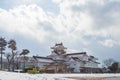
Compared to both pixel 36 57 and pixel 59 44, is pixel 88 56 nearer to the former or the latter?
pixel 59 44

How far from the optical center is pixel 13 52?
315 feet

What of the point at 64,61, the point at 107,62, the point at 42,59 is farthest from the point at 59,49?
the point at 107,62

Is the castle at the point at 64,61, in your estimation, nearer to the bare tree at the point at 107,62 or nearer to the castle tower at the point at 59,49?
the castle tower at the point at 59,49

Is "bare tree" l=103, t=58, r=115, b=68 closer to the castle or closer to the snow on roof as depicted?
the castle

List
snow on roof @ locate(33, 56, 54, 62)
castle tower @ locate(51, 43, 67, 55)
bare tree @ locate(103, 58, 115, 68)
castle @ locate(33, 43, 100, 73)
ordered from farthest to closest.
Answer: bare tree @ locate(103, 58, 115, 68), castle tower @ locate(51, 43, 67, 55), snow on roof @ locate(33, 56, 54, 62), castle @ locate(33, 43, 100, 73)

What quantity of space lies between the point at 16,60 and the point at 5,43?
23.9m

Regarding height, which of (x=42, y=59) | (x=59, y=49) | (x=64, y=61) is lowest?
(x=64, y=61)

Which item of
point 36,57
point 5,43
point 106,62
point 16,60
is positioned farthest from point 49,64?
point 106,62

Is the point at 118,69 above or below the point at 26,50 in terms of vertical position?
below

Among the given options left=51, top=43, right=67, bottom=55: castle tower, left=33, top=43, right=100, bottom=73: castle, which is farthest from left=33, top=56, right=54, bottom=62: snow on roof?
left=51, top=43, right=67, bottom=55: castle tower

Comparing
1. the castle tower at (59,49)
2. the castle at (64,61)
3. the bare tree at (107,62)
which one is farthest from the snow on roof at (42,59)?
the bare tree at (107,62)

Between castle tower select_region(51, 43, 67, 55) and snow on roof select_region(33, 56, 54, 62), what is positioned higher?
castle tower select_region(51, 43, 67, 55)

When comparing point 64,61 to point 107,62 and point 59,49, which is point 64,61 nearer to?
point 59,49

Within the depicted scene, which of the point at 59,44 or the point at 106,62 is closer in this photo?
the point at 59,44
